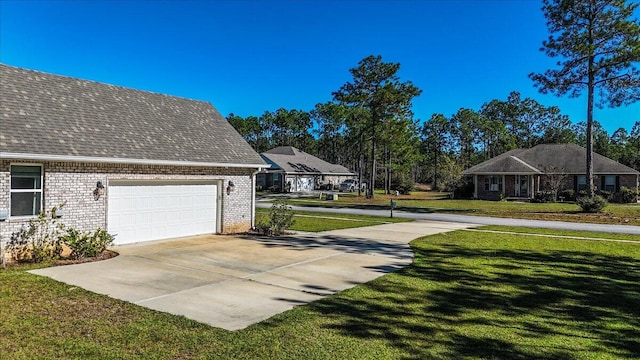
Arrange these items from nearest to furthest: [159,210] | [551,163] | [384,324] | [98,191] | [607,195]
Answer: [384,324] < [98,191] < [159,210] < [607,195] < [551,163]

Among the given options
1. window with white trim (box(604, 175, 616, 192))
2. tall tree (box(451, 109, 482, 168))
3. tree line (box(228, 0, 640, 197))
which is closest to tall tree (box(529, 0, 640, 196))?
tree line (box(228, 0, 640, 197))

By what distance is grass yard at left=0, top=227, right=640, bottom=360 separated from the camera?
4805 mm

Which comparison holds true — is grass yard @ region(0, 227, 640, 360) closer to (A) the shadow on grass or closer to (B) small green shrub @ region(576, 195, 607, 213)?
(A) the shadow on grass

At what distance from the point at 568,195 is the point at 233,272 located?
3721 centimetres

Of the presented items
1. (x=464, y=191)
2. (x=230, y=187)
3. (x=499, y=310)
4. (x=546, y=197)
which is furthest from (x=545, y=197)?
(x=499, y=310)

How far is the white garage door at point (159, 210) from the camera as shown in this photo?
11.8 m

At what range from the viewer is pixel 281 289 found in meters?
7.58

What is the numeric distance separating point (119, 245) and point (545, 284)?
420 inches

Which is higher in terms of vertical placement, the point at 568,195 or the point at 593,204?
the point at 568,195

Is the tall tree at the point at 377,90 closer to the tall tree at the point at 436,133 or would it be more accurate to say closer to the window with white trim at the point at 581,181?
the window with white trim at the point at 581,181

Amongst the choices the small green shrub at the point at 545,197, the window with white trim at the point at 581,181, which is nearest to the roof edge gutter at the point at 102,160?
the small green shrub at the point at 545,197

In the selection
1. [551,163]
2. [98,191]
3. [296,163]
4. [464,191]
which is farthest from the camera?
[296,163]

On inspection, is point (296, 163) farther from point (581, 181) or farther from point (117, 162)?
point (117, 162)

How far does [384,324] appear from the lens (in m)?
5.77
